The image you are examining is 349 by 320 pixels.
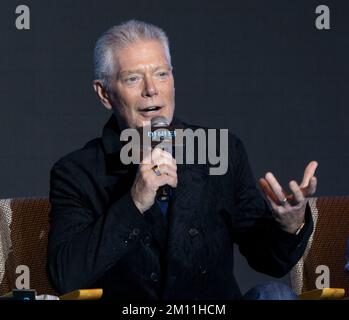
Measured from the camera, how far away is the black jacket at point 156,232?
4008 millimetres

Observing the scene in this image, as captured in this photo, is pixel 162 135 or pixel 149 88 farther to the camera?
pixel 149 88

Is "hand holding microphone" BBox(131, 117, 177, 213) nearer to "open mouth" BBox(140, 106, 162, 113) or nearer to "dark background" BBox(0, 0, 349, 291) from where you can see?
"open mouth" BBox(140, 106, 162, 113)

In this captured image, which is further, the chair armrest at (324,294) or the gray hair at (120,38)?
the gray hair at (120,38)

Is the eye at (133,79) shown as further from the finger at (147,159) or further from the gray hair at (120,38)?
the finger at (147,159)

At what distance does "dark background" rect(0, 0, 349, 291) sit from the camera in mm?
5812

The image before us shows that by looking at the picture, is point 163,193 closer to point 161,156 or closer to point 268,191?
point 161,156

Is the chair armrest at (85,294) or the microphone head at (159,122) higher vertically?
the microphone head at (159,122)

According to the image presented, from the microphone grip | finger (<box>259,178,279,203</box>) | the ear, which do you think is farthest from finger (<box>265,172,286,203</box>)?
the ear

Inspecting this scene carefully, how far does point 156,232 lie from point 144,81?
0.49 metres

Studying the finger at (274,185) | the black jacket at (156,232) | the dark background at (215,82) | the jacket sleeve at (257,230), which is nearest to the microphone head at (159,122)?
the black jacket at (156,232)

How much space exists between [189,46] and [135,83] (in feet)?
5.53

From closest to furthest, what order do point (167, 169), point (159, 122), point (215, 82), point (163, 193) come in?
point (167, 169)
point (159, 122)
point (163, 193)
point (215, 82)

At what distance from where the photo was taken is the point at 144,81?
4234 millimetres

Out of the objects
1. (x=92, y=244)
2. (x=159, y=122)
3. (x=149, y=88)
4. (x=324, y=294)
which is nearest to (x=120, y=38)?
(x=149, y=88)
